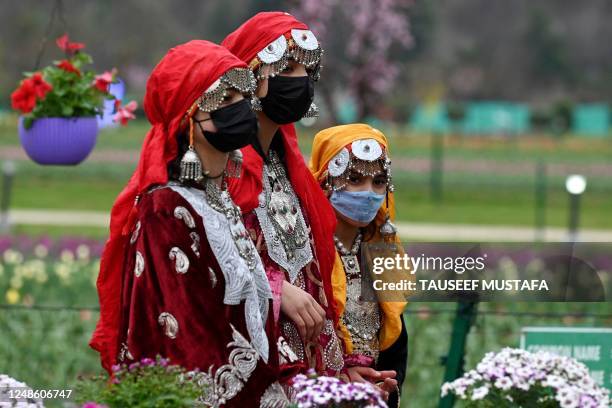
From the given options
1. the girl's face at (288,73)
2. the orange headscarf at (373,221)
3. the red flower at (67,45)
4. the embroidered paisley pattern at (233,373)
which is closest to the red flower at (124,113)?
the red flower at (67,45)

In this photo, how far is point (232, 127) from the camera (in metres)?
3.54

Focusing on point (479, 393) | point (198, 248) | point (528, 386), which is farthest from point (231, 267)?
point (528, 386)

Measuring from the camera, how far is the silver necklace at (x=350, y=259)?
13.8ft

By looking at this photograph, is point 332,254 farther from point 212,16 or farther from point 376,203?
point 212,16

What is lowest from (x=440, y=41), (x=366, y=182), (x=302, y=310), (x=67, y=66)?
(x=302, y=310)

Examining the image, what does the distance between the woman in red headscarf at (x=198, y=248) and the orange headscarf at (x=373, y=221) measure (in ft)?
1.59

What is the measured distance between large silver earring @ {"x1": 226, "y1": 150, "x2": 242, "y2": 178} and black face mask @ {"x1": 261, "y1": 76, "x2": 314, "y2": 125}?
0.21 m

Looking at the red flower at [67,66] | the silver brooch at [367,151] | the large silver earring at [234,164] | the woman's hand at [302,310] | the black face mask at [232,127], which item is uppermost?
the red flower at [67,66]

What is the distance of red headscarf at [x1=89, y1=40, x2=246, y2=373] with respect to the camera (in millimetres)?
3533

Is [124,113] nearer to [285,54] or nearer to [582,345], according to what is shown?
[285,54]

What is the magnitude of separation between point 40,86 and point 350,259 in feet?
5.53

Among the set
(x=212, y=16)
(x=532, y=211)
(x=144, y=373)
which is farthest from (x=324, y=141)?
(x=212, y=16)

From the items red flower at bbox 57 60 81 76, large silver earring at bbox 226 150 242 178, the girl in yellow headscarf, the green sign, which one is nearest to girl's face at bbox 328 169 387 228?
the girl in yellow headscarf

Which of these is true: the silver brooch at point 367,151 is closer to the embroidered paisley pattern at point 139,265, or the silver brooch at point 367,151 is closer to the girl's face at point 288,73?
the girl's face at point 288,73
